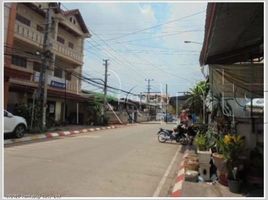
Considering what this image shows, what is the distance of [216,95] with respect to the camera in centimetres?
1028

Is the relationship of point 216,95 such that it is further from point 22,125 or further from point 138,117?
point 138,117

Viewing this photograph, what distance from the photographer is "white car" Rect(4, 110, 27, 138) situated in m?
15.9

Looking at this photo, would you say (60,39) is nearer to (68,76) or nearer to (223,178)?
(68,76)

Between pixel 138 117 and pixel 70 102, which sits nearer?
pixel 70 102

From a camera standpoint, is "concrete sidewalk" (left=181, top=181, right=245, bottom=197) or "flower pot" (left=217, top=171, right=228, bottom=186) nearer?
"concrete sidewalk" (left=181, top=181, right=245, bottom=197)

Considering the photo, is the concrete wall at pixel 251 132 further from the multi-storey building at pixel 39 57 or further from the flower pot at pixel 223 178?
the multi-storey building at pixel 39 57

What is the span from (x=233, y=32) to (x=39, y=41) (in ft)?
73.4

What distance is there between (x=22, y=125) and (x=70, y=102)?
1572 centimetres

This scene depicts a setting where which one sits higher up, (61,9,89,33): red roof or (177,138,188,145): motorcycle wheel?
(61,9,89,33): red roof

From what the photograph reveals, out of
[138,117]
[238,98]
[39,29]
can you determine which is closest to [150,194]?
[238,98]

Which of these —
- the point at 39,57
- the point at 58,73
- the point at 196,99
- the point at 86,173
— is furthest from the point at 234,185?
the point at 58,73

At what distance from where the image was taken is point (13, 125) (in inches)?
644

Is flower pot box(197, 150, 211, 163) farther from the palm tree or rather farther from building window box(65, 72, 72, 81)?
building window box(65, 72, 72, 81)

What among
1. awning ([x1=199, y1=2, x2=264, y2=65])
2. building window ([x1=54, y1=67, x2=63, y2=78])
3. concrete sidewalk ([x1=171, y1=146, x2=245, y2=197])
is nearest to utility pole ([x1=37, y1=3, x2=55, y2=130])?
building window ([x1=54, y1=67, x2=63, y2=78])
